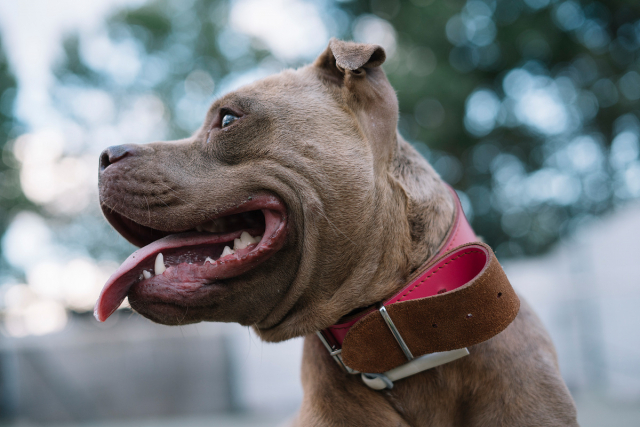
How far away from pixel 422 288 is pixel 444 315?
0.18 m

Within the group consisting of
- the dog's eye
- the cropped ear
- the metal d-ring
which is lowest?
the metal d-ring

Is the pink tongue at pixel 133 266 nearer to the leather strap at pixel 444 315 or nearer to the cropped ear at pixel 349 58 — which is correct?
the leather strap at pixel 444 315

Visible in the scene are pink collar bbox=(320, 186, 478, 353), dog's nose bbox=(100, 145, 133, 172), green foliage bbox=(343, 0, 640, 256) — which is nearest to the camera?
pink collar bbox=(320, 186, 478, 353)

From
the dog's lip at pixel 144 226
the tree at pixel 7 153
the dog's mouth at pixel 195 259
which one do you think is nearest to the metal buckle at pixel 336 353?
Result: the dog's mouth at pixel 195 259

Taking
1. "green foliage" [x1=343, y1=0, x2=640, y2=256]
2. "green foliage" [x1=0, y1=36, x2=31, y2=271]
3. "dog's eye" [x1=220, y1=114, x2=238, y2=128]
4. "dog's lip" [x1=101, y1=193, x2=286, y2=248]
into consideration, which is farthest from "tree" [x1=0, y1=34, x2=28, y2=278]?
"dog's eye" [x1=220, y1=114, x2=238, y2=128]

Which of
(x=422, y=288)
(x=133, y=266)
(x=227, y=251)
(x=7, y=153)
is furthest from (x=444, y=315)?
(x=7, y=153)

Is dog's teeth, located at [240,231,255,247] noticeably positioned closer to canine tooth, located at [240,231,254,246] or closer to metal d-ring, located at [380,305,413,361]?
canine tooth, located at [240,231,254,246]

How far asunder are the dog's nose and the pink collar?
4.05 feet

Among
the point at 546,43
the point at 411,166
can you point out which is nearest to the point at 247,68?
the point at 546,43

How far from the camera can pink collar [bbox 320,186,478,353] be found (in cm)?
194

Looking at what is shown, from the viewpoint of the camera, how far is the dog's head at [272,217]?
6.68 ft

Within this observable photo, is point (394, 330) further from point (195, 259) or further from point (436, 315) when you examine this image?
point (195, 259)

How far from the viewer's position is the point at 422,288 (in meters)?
1.94

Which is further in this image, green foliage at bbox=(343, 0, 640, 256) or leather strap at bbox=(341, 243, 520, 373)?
green foliage at bbox=(343, 0, 640, 256)
